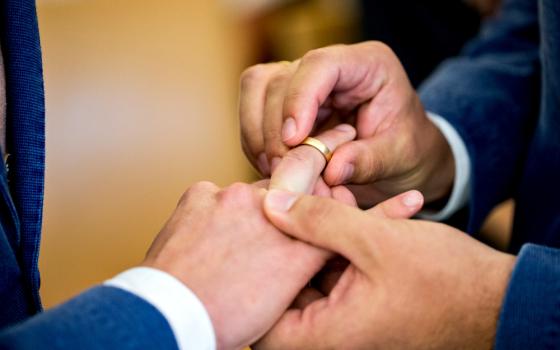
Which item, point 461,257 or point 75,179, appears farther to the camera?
point 75,179

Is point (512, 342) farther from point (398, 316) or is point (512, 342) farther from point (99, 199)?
point (99, 199)

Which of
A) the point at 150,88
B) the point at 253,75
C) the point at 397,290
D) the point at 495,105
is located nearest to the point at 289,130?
the point at 253,75

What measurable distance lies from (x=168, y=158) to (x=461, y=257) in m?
2.23

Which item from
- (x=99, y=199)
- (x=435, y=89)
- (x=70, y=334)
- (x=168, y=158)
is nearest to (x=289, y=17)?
(x=168, y=158)

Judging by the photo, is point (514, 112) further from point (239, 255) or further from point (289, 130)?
point (239, 255)

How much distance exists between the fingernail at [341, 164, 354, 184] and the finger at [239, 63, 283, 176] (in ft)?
0.42

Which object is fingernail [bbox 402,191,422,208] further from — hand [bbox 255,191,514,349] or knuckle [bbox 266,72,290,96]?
knuckle [bbox 266,72,290,96]

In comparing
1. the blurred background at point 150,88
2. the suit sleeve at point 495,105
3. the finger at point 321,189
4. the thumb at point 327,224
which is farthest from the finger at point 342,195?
the blurred background at point 150,88

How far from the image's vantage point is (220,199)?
636 mm

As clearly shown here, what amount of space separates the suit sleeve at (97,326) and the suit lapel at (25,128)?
131 mm

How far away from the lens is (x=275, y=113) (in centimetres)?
78

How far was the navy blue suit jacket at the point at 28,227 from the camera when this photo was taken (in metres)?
0.48

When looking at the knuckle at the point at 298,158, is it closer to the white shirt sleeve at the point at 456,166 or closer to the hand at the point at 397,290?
the hand at the point at 397,290

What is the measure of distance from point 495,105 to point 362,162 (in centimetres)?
39
